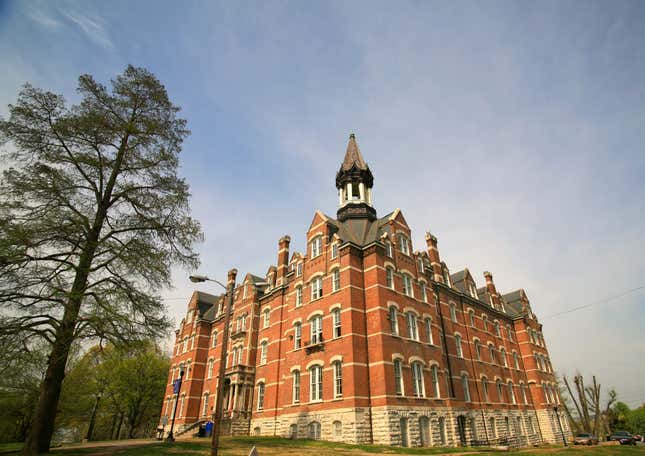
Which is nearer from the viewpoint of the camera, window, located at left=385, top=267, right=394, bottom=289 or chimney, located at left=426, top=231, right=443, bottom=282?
window, located at left=385, top=267, right=394, bottom=289

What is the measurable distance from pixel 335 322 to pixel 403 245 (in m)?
10.1

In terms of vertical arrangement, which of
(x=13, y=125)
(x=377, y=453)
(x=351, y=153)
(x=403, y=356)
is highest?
(x=351, y=153)

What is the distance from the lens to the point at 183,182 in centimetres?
2058

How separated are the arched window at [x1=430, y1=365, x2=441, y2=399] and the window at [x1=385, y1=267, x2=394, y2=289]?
7.60 meters

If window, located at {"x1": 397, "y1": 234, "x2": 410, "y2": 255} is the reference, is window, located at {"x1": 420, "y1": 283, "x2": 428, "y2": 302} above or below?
below

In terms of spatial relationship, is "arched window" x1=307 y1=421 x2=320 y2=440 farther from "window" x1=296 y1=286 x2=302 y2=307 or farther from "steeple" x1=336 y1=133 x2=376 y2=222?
"steeple" x1=336 y1=133 x2=376 y2=222

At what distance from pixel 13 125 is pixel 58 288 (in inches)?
315

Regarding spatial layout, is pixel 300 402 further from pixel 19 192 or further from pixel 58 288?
pixel 19 192

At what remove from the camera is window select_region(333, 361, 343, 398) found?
86.0 ft

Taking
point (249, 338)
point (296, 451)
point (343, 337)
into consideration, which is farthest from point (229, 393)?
point (296, 451)

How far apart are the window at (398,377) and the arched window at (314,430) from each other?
21.1ft

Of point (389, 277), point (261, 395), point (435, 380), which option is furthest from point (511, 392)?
point (261, 395)

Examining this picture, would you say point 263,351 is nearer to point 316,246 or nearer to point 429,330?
point 316,246

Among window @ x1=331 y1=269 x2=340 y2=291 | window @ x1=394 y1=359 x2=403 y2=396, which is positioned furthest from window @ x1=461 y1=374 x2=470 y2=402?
window @ x1=331 y1=269 x2=340 y2=291
